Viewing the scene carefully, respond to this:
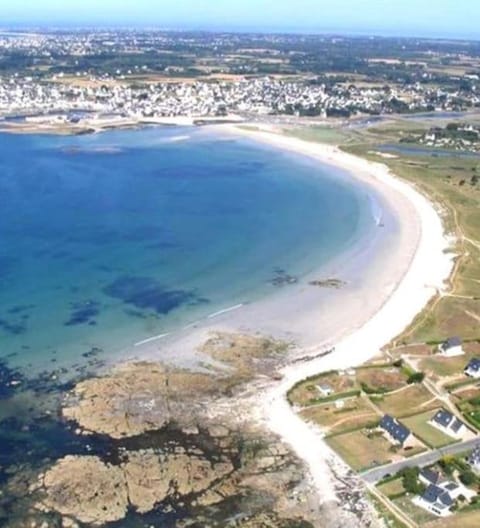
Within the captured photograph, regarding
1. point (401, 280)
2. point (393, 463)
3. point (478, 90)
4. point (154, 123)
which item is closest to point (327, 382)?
point (393, 463)

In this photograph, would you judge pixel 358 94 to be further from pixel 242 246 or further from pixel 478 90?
pixel 242 246

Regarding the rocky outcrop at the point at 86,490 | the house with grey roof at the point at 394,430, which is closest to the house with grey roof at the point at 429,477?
the house with grey roof at the point at 394,430

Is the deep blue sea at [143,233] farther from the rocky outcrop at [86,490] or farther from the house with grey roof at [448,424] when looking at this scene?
A: the house with grey roof at [448,424]

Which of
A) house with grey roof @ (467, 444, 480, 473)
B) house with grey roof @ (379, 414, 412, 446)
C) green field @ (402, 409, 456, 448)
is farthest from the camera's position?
green field @ (402, 409, 456, 448)

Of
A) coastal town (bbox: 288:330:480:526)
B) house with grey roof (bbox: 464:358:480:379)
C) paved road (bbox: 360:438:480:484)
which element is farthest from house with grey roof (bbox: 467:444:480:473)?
house with grey roof (bbox: 464:358:480:379)

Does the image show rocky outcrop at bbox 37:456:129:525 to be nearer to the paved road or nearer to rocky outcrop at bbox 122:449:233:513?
rocky outcrop at bbox 122:449:233:513

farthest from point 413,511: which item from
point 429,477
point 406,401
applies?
point 406,401
